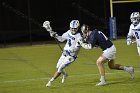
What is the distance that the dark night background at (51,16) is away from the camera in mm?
27031

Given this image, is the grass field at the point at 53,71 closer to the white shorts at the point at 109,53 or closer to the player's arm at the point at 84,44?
the white shorts at the point at 109,53

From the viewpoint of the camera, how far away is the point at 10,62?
1981 centimetres

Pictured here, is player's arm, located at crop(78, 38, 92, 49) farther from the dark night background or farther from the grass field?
the dark night background

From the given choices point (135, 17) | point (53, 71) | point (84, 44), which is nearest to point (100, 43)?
point (84, 44)

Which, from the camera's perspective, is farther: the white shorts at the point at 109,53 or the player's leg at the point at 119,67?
the player's leg at the point at 119,67

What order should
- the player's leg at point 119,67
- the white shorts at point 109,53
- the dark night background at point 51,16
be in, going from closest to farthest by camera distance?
the white shorts at point 109,53, the player's leg at point 119,67, the dark night background at point 51,16

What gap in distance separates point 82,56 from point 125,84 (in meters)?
7.64

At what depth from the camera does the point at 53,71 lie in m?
16.7

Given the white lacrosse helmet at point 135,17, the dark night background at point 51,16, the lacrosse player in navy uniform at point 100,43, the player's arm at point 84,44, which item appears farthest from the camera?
the dark night background at point 51,16

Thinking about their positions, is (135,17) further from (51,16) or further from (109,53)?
(51,16)

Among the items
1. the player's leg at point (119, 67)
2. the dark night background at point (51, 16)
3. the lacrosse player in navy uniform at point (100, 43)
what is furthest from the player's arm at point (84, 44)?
the dark night background at point (51, 16)

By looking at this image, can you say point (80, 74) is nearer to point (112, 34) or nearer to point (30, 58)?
point (30, 58)

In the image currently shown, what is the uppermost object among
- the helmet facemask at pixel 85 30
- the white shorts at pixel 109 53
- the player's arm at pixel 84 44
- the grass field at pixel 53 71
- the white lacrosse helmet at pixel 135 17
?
the white lacrosse helmet at pixel 135 17

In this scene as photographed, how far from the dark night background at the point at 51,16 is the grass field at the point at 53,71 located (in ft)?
9.40
